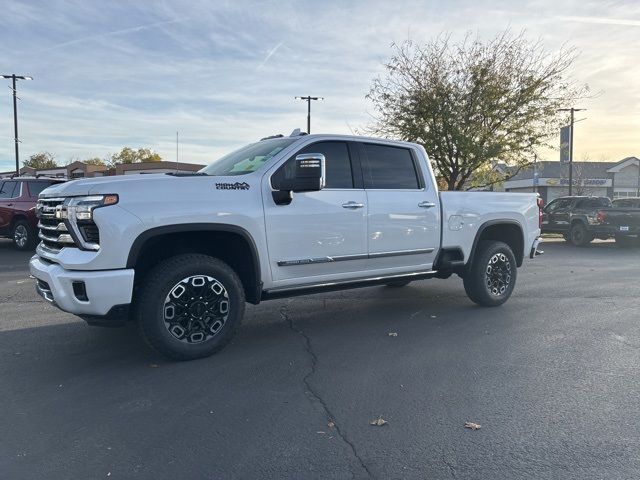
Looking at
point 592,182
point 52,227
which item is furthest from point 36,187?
point 592,182

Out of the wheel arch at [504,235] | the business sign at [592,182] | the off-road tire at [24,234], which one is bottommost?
the off-road tire at [24,234]

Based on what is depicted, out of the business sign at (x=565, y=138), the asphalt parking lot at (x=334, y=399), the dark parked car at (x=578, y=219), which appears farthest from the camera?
the business sign at (x=565, y=138)

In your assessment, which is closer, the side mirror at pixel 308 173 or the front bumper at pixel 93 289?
the front bumper at pixel 93 289

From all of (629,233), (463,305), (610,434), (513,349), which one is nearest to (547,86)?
(629,233)

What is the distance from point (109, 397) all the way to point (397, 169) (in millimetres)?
3809

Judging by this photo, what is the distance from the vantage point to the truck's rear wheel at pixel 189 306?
4.26m

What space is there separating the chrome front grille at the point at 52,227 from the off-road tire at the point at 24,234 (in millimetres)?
9414

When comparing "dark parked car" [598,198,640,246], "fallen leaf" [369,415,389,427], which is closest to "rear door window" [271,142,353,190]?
"fallen leaf" [369,415,389,427]

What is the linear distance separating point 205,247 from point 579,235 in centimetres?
1572

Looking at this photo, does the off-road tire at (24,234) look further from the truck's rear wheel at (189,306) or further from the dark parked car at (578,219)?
the dark parked car at (578,219)

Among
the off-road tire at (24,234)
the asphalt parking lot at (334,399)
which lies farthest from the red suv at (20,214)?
the asphalt parking lot at (334,399)

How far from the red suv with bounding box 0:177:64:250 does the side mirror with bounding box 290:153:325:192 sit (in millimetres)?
10341

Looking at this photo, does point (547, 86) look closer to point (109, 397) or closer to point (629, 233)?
point (629, 233)

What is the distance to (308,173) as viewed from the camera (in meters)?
4.50
